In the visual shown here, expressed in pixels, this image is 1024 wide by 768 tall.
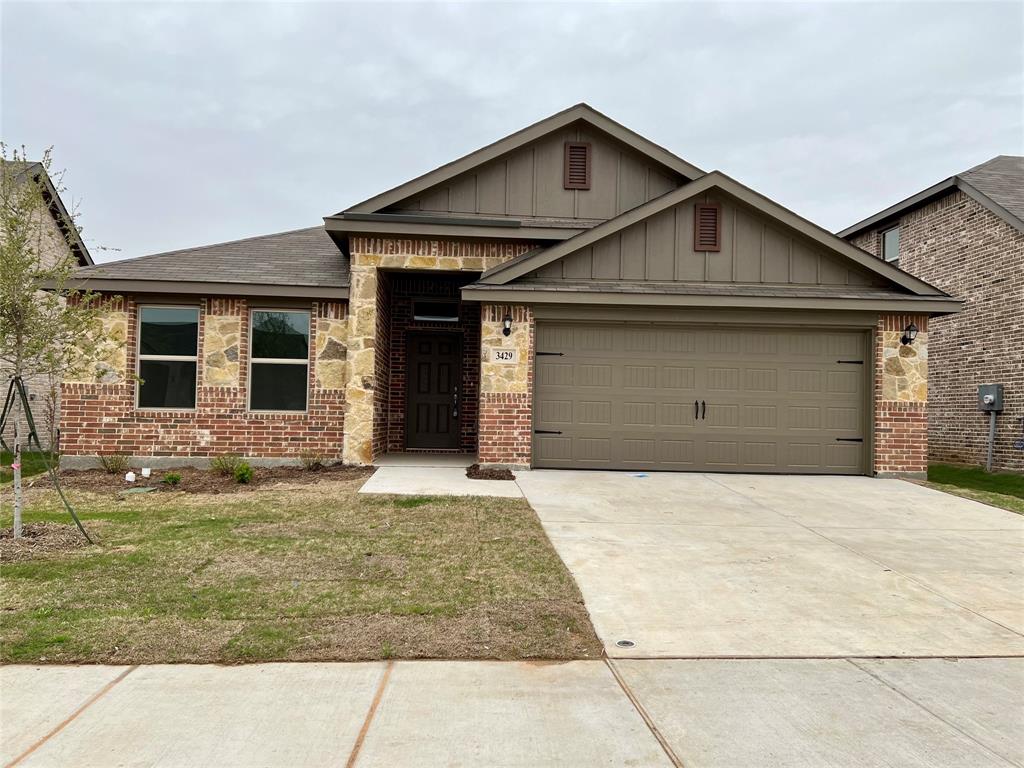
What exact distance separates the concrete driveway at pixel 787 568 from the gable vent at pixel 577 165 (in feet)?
18.9

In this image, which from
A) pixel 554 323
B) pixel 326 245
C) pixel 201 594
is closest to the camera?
pixel 201 594

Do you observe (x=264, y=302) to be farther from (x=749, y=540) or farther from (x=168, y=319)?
(x=749, y=540)

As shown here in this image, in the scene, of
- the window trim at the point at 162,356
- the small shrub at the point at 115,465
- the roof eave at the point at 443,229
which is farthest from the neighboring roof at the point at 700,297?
the small shrub at the point at 115,465

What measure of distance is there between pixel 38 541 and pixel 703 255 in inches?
382

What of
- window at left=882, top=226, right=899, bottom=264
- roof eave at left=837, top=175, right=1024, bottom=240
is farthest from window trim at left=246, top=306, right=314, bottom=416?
window at left=882, top=226, right=899, bottom=264

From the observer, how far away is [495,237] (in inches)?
451

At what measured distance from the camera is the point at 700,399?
10.9 m

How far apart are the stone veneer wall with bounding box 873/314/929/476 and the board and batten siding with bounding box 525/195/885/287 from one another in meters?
0.97

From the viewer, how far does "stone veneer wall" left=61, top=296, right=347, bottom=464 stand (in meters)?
11.2

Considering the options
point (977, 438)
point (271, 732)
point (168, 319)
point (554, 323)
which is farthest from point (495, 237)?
point (977, 438)

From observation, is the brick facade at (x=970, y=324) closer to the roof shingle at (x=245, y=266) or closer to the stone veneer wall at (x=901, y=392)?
the stone veneer wall at (x=901, y=392)

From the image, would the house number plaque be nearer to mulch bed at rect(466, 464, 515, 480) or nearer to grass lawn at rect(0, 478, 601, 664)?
mulch bed at rect(466, 464, 515, 480)

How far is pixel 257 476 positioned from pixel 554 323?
5226 millimetres

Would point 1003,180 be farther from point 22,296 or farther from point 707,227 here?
point 22,296
